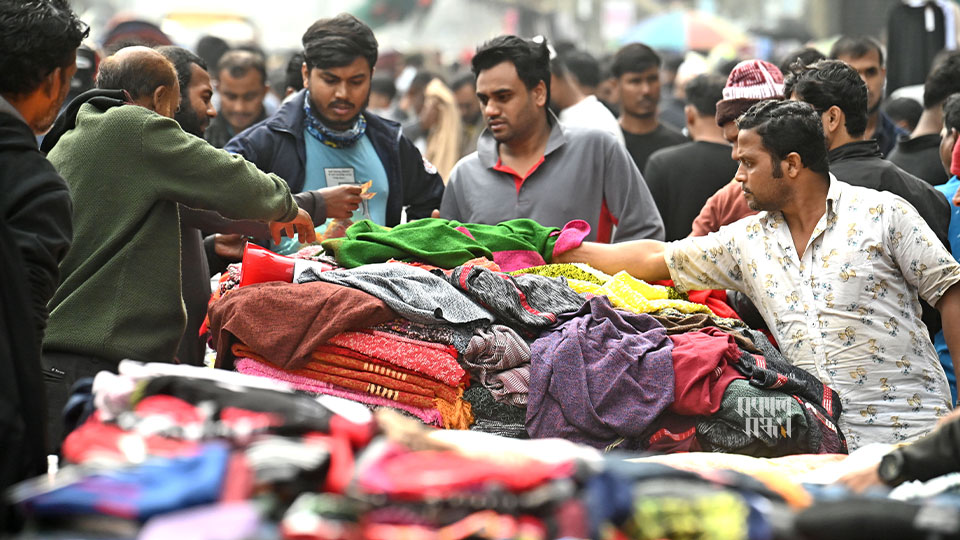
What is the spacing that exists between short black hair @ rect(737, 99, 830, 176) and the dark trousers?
210 cm

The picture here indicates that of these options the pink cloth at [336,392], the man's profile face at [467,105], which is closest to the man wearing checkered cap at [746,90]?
the pink cloth at [336,392]

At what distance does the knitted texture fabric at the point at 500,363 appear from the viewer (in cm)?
304

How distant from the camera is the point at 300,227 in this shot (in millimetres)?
3455

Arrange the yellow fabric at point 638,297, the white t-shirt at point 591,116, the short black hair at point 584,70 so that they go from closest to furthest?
the yellow fabric at point 638,297 < the white t-shirt at point 591,116 < the short black hair at point 584,70

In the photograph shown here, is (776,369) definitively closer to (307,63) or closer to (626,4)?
A: (307,63)

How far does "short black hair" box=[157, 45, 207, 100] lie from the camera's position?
164 inches

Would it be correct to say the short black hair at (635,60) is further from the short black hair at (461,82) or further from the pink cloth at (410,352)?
the pink cloth at (410,352)

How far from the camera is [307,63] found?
4.57 meters

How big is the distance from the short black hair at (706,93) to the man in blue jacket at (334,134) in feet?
6.75

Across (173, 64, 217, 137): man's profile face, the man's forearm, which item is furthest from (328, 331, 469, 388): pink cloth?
(173, 64, 217, 137): man's profile face

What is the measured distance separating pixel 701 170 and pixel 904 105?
129 inches

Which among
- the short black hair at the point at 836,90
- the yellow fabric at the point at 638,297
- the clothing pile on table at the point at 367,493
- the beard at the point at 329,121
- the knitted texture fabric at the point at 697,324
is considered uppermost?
the short black hair at the point at 836,90

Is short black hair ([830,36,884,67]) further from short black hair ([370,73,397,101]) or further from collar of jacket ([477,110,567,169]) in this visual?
short black hair ([370,73,397,101])

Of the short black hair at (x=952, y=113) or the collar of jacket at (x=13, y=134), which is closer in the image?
the collar of jacket at (x=13, y=134)
